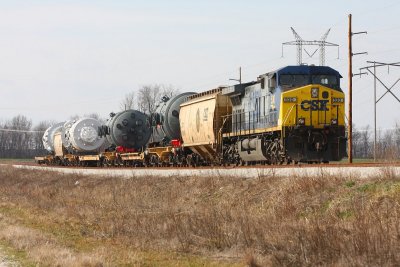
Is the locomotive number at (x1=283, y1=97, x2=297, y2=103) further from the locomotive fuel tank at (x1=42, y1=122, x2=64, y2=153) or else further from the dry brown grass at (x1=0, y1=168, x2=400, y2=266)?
the locomotive fuel tank at (x1=42, y1=122, x2=64, y2=153)

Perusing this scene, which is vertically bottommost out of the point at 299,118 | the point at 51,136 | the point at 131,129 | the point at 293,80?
the point at 299,118

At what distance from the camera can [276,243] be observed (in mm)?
10445

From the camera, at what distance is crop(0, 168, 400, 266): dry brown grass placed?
9.40m

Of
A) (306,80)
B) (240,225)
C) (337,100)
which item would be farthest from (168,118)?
(240,225)

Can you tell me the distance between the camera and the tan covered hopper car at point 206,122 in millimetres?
25984

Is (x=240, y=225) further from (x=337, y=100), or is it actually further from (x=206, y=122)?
(x=206, y=122)

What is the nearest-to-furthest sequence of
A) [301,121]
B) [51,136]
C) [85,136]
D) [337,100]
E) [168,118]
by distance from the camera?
[301,121] → [337,100] → [168,118] → [85,136] → [51,136]

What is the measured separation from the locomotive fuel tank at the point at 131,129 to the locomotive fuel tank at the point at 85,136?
18.7ft

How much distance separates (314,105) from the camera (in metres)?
20.6

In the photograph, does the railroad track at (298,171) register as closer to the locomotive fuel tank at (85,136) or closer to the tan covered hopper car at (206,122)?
the tan covered hopper car at (206,122)

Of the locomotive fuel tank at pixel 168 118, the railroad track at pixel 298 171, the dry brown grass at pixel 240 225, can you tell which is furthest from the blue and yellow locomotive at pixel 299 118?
the locomotive fuel tank at pixel 168 118

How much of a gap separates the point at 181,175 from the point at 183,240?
1119 centimetres

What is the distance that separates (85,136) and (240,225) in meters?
32.9

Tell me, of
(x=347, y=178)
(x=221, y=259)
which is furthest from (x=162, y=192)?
(x=221, y=259)
